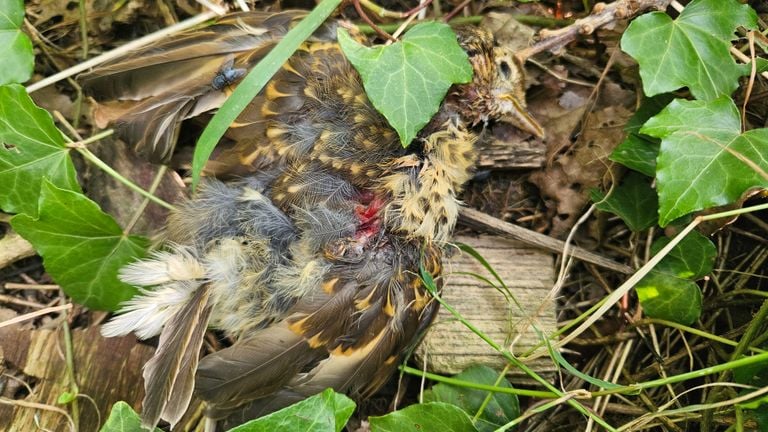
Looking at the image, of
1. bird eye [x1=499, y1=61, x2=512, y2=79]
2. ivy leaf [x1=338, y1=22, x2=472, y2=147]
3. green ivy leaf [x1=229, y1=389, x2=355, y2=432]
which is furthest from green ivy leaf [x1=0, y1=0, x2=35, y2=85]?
bird eye [x1=499, y1=61, x2=512, y2=79]

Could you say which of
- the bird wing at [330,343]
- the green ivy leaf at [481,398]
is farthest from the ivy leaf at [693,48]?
the green ivy leaf at [481,398]

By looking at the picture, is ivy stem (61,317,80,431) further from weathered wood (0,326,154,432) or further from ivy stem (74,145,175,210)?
ivy stem (74,145,175,210)

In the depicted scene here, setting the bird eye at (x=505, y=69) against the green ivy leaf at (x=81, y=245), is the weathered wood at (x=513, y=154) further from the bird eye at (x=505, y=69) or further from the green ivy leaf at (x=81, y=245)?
the green ivy leaf at (x=81, y=245)

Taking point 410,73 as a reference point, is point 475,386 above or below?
below

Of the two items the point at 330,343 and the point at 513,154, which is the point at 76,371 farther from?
the point at 513,154

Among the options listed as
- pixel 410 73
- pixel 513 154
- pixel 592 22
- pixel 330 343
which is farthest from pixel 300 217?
pixel 592 22

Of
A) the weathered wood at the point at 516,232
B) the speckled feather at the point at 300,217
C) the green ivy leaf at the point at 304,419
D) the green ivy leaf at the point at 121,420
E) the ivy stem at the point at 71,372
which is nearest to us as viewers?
the green ivy leaf at the point at 304,419
